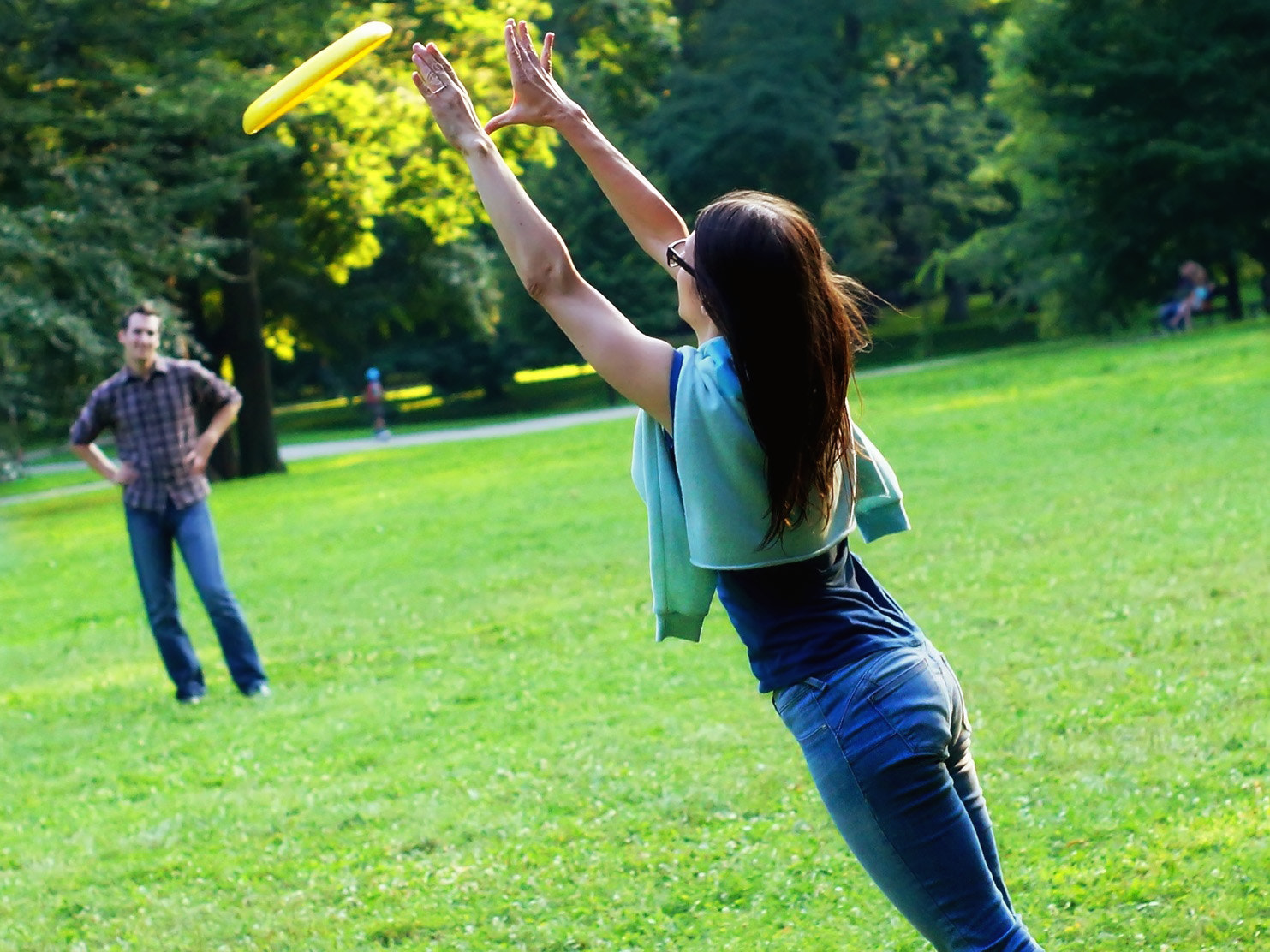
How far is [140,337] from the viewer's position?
26.7 feet

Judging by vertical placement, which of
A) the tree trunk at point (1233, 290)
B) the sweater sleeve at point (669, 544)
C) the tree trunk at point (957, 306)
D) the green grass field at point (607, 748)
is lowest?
the tree trunk at point (957, 306)

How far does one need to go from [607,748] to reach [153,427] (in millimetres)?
3469

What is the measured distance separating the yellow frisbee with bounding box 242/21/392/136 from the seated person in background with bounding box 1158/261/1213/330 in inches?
1159

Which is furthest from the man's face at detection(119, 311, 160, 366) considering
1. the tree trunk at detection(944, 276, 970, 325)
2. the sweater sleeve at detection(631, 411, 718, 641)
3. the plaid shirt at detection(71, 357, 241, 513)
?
the tree trunk at detection(944, 276, 970, 325)

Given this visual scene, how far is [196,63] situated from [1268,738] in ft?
60.8

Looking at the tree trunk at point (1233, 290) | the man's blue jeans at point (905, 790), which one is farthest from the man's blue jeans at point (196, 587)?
the tree trunk at point (1233, 290)

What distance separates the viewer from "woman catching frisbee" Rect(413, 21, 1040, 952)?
2561 millimetres

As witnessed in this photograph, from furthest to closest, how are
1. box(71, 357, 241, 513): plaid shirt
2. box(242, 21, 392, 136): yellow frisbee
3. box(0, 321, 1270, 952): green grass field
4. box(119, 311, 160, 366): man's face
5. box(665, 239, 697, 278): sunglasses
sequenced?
box(71, 357, 241, 513): plaid shirt < box(119, 311, 160, 366): man's face < box(0, 321, 1270, 952): green grass field < box(242, 21, 392, 136): yellow frisbee < box(665, 239, 697, 278): sunglasses

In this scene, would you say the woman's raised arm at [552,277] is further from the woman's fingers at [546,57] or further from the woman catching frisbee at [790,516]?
the woman's fingers at [546,57]

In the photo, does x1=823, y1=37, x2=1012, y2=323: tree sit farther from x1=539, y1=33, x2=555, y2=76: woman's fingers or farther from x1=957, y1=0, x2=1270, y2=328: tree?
x1=539, y1=33, x2=555, y2=76: woman's fingers

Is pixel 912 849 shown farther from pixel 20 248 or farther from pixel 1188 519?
pixel 20 248

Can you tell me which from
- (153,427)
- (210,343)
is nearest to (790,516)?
(153,427)

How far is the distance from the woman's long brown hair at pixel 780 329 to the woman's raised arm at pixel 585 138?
59 cm

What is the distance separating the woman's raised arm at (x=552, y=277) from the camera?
8.50ft
